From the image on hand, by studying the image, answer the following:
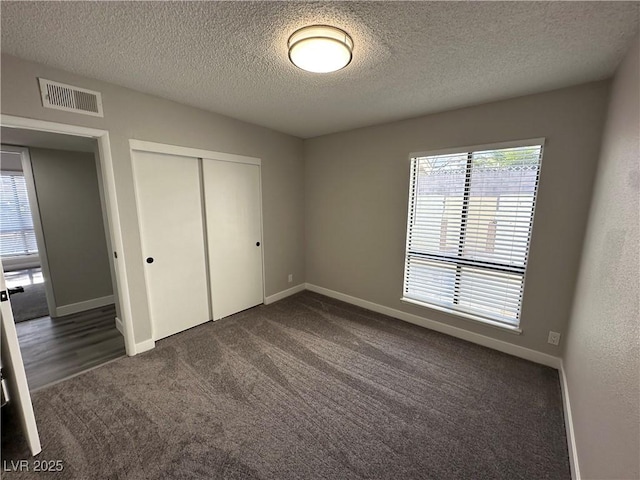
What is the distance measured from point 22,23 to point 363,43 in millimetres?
1925

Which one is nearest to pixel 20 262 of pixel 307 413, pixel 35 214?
pixel 35 214

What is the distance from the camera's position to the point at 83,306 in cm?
365

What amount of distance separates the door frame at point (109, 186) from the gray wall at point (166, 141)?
39 millimetres

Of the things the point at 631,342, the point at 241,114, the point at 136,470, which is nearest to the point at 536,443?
the point at 631,342

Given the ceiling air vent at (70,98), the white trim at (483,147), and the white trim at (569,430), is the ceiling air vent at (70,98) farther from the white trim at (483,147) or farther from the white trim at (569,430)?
the white trim at (569,430)

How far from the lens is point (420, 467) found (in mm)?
1501

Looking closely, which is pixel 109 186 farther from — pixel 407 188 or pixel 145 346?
pixel 407 188

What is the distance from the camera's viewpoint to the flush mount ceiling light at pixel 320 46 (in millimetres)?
1434

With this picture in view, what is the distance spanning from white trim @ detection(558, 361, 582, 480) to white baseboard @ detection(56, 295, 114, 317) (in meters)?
5.28

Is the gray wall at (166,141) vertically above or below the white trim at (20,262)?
above

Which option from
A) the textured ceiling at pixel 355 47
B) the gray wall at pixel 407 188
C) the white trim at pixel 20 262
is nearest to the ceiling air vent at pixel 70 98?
the textured ceiling at pixel 355 47

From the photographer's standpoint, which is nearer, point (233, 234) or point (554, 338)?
point (554, 338)

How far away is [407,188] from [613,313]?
2.10 m

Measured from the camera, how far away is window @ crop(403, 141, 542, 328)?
95.1 inches
